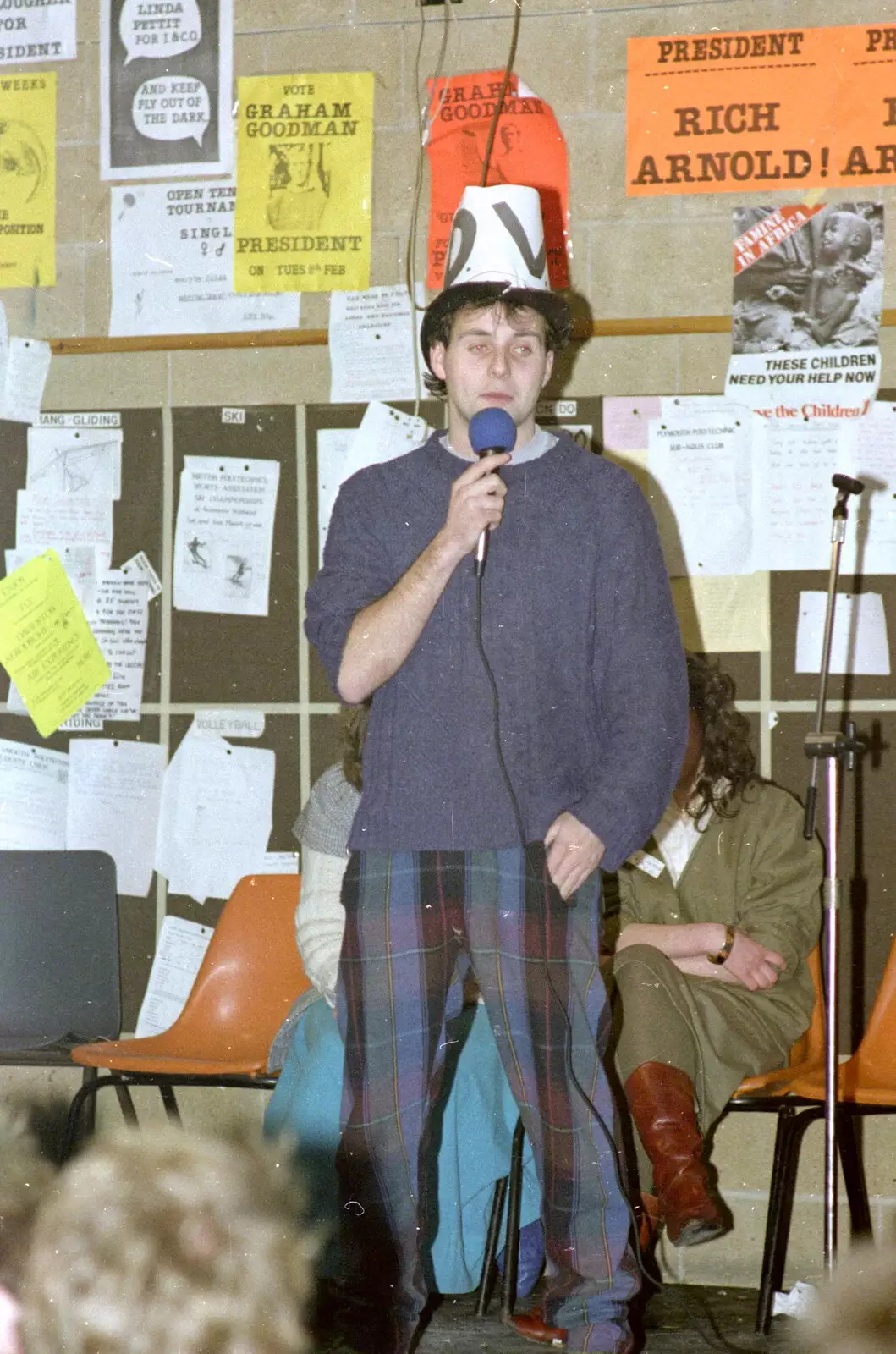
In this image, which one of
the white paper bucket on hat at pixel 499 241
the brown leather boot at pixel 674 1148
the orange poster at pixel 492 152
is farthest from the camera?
the orange poster at pixel 492 152

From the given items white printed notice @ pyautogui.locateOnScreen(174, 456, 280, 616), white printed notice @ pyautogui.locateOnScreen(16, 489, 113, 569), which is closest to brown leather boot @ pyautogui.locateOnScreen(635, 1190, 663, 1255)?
white printed notice @ pyautogui.locateOnScreen(174, 456, 280, 616)

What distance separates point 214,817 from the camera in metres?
3.20

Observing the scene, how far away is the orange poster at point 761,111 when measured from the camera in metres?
2.97

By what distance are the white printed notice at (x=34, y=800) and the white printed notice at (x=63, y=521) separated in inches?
17.7

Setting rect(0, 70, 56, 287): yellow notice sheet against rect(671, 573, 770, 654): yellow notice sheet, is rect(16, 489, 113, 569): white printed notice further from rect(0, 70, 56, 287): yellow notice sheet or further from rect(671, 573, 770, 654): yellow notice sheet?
rect(671, 573, 770, 654): yellow notice sheet

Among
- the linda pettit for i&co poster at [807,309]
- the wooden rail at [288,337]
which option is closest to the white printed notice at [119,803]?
the wooden rail at [288,337]

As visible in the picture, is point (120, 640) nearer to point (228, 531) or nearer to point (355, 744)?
point (228, 531)

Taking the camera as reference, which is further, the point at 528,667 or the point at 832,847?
the point at 832,847

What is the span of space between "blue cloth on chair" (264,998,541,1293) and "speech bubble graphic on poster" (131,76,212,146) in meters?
1.88

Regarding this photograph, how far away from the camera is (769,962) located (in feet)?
8.52

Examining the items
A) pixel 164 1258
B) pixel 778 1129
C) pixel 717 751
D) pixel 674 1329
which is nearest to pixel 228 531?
pixel 717 751

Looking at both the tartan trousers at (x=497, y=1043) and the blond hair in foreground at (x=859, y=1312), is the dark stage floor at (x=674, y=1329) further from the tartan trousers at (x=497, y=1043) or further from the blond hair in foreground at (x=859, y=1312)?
the blond hair in foreground at (x=859, y=1312)

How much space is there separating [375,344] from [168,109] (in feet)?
2.29

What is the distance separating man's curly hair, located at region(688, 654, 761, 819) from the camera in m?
Result: 2.73
